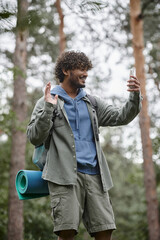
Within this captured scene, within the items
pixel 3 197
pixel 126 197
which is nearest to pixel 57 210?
pixel 3 197

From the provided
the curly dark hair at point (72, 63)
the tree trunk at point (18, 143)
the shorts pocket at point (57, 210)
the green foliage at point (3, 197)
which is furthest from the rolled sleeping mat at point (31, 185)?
the green foliage at point (3, 197)

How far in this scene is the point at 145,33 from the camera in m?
11.7

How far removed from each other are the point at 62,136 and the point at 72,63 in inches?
32.2

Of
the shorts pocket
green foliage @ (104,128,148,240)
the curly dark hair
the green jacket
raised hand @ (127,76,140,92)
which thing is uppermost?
the curly dark hair

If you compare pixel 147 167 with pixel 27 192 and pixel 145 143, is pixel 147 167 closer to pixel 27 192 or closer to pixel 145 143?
pixel 145 143

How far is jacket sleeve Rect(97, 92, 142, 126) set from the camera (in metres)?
3.06

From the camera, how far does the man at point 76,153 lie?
277 centimetres

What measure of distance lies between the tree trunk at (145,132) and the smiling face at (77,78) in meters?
5.92

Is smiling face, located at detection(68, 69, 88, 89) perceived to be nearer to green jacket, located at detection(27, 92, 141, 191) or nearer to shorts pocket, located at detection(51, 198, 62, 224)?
green jacket, located at detection(27, 92, 141, 191)

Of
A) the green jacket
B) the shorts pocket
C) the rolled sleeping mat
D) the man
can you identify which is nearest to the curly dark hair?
the man

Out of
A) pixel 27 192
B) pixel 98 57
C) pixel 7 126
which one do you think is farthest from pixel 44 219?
pixel 27 192

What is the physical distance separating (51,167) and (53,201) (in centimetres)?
30

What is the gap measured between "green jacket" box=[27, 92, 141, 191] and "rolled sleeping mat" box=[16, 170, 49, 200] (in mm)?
141

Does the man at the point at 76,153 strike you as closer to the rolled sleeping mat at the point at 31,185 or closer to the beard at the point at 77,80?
the beard at the point at 77,80
